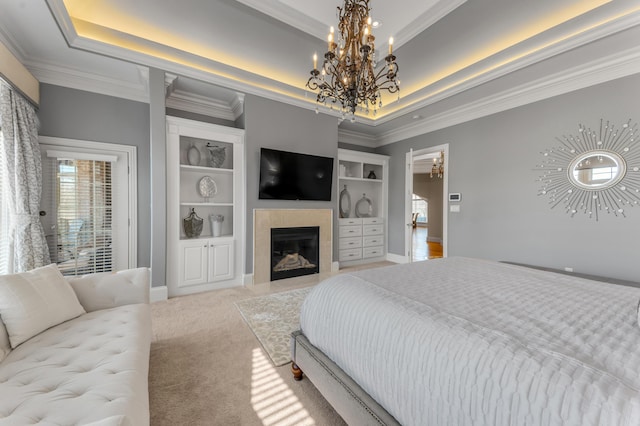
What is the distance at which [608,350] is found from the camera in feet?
2.77

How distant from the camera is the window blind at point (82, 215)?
3.04 m

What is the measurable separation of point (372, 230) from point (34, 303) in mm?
4872

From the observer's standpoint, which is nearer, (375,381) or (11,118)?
(375,381)

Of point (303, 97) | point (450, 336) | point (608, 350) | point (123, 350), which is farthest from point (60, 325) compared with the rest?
point (303, 97)

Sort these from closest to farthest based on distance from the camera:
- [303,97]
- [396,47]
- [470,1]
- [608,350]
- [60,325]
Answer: [608,350]
[60,325]
[470,1]
[396,47]
[303,97]

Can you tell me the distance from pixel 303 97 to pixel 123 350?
3.95 m

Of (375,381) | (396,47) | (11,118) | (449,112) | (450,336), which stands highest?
(396,47)

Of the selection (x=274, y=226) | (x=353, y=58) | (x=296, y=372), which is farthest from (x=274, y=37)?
(x=296, y=372)

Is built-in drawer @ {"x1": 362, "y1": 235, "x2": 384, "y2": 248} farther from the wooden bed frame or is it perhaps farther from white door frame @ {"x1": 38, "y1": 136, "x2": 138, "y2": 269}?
white door frame @ {"x1": 38, "y1": 136, "x2": 138, "y2": 269}

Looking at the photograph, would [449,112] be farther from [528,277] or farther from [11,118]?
[11,118]

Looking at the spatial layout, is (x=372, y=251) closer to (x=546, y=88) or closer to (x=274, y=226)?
(x=274, y=226)

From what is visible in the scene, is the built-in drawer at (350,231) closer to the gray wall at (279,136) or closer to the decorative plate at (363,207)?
the decorative plate at (363,207)

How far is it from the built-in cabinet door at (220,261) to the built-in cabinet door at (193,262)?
0.07 meters

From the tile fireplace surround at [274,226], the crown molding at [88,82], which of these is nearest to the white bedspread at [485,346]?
the tile fireplace surround at [274,226]
